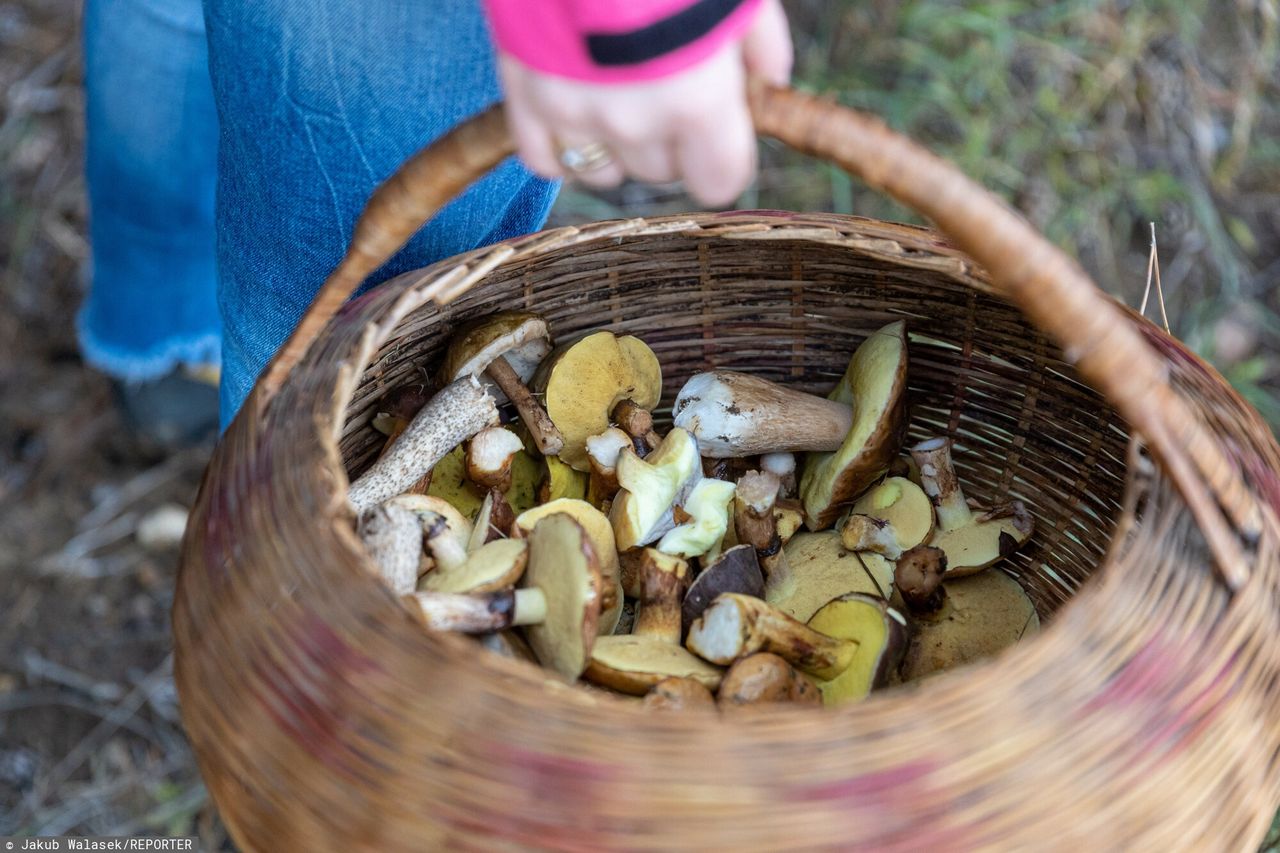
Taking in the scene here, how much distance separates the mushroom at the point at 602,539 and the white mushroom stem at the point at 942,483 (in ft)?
1.14

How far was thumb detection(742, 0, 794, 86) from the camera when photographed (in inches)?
26.0

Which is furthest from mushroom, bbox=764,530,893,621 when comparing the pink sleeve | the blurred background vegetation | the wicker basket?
the blurred background vegetation

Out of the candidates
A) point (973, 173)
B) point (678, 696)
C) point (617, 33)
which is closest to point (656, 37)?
point (617, 33)

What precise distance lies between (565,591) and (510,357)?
0.38 m

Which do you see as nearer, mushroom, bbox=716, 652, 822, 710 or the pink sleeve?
the pink sleeve

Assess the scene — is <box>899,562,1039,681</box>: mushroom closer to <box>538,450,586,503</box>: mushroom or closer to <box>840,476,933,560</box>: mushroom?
<box>840,476,933,560</box>: mushroom

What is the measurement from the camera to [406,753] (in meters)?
0.64

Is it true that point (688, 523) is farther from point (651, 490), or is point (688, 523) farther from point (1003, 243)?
point (1003, 243)

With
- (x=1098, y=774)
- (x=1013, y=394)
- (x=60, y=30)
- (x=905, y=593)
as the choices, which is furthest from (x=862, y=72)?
(x=1098, y=774)

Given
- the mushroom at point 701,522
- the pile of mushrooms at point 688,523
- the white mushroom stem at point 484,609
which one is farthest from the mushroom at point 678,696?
the mushroom at point 701,522

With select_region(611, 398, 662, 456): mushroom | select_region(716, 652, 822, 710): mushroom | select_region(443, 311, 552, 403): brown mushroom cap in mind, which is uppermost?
select_region(443, 311, 552, 403): brown mushroom cap

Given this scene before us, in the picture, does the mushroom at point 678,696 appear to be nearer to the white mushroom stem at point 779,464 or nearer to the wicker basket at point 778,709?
the wicker basket at point 778,709

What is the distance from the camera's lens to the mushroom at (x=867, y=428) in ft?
3.54

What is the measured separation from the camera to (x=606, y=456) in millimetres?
1089
